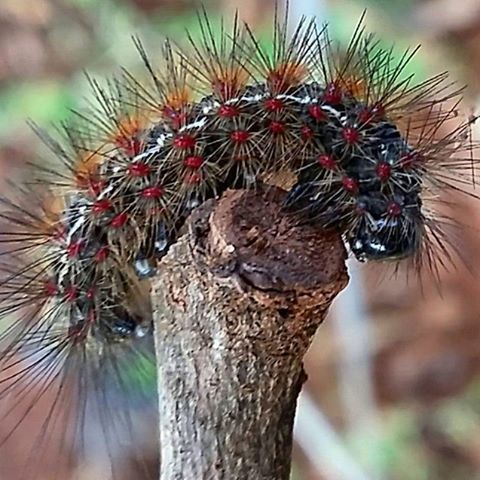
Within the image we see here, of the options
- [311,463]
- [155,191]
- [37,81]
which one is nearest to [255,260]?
[155,191]

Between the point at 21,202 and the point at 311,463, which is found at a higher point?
the point at 21,202

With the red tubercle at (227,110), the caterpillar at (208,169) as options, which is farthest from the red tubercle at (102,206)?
the red tubercle at (227,110)

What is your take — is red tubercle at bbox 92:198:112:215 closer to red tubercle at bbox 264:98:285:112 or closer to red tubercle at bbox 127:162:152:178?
red tubercle at bbox 127:162:152:178

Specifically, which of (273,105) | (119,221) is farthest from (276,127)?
(119,221)

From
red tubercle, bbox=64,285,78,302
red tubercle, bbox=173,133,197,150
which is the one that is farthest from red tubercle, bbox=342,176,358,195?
red tubercle, bbox=64,285,78,302

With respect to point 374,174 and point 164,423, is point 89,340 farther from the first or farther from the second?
point 374,174

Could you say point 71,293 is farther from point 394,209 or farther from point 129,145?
point 394,209

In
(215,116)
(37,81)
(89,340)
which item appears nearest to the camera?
(215,116)
